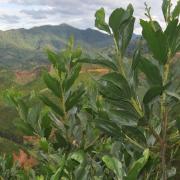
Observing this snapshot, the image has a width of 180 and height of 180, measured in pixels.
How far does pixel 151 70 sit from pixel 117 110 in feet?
1.37

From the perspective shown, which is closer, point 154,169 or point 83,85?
point 154,169

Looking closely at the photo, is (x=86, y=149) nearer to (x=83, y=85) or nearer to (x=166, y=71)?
(x=83, y=85)

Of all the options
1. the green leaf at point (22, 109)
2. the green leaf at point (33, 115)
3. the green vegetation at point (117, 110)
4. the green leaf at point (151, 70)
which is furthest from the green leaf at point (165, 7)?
the green leaf at point (22, 109)

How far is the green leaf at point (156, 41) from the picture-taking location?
2.44 meters

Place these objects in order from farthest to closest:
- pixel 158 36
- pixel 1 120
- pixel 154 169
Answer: pixel 1 120 → pixel 154 169 → pixel 158 36

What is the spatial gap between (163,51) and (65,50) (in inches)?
49.8

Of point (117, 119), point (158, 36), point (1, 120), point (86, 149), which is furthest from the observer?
point (1, 120)

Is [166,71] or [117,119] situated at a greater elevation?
[166,71]

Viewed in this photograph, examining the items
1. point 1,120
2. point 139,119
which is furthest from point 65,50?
point 1,120

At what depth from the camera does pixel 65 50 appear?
3.63 m

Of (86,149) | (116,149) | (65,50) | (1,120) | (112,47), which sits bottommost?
(1,120)

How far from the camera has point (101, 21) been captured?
9.06 feet

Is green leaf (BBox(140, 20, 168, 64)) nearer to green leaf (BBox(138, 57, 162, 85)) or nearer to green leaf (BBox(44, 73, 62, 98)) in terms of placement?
green leaf (BBox(138, 57, 162, 85))

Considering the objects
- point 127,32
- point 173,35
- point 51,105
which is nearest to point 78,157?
point 51,105
